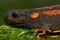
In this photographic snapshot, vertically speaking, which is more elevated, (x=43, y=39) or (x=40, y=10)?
(x=40, y=10)

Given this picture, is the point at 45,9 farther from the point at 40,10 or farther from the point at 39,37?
the point at 39,37

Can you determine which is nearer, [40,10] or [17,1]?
[40,10]

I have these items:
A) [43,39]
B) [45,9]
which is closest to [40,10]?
[45,9]

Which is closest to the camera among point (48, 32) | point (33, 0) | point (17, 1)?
point (48, 32)

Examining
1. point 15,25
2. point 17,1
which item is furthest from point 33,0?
point 15,25

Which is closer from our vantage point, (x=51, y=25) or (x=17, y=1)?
(x=51, y=25)

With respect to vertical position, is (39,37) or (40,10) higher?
(40,10)

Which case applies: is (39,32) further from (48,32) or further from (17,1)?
(17,1)

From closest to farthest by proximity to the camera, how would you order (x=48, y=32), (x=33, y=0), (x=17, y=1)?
(x=48, y=32) < (x=17, y=1) < (x=33, y=0)
